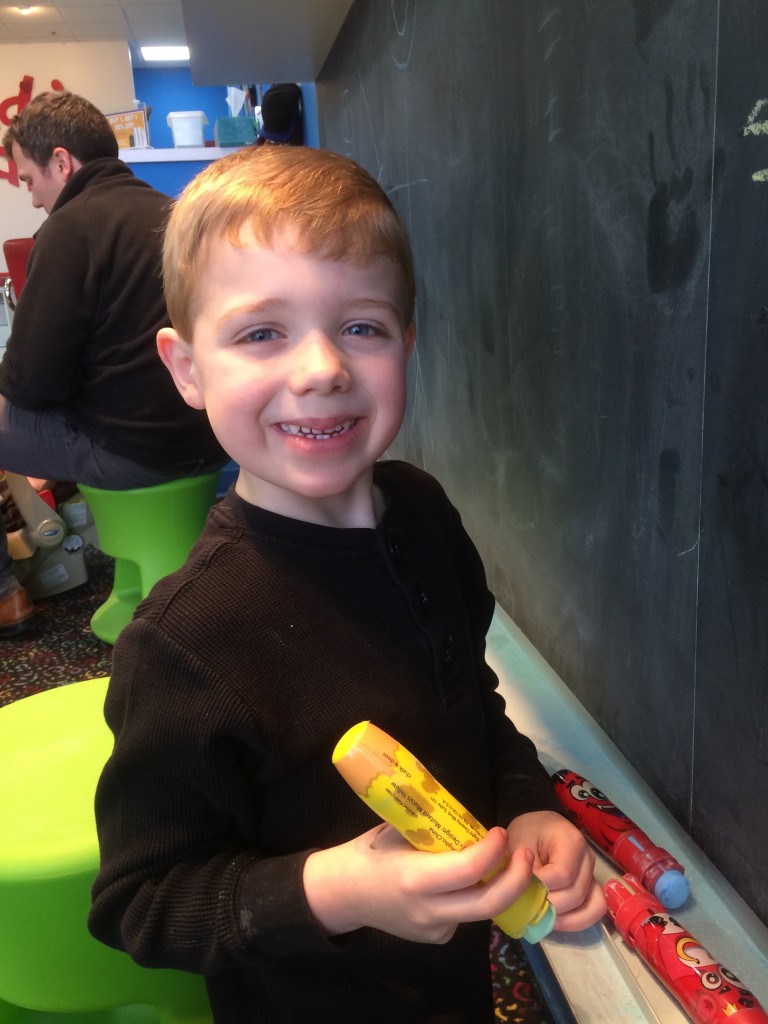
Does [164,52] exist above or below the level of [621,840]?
above

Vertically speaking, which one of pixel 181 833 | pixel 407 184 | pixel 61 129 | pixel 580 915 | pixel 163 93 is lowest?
pixel 580 915

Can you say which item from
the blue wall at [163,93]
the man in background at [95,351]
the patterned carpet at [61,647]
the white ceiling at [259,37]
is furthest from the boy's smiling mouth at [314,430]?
the blue wall at [163,93]

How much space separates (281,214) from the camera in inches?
20.1

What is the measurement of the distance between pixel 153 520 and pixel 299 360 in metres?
1.25

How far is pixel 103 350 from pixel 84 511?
2.32ft

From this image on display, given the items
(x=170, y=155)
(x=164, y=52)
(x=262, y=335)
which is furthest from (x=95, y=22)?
(x=262, y=335)

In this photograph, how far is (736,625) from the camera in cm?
65

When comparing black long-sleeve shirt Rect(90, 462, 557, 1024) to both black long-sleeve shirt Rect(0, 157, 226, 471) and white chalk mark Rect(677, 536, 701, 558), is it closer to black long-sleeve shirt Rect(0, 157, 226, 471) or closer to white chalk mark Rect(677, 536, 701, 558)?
white chalk mark Rect(677, 536, 701, 558)

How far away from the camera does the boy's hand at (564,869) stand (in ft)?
1.79

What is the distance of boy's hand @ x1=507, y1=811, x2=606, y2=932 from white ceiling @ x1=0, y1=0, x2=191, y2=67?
5153 millimetres

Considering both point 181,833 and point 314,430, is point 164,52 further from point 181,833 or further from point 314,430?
point 181,833

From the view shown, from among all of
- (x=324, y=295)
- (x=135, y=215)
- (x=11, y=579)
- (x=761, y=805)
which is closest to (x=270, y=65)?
(x=135, y=215)

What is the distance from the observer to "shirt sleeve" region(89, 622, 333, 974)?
1.55 feet

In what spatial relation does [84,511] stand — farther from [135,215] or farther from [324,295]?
[324,295]
